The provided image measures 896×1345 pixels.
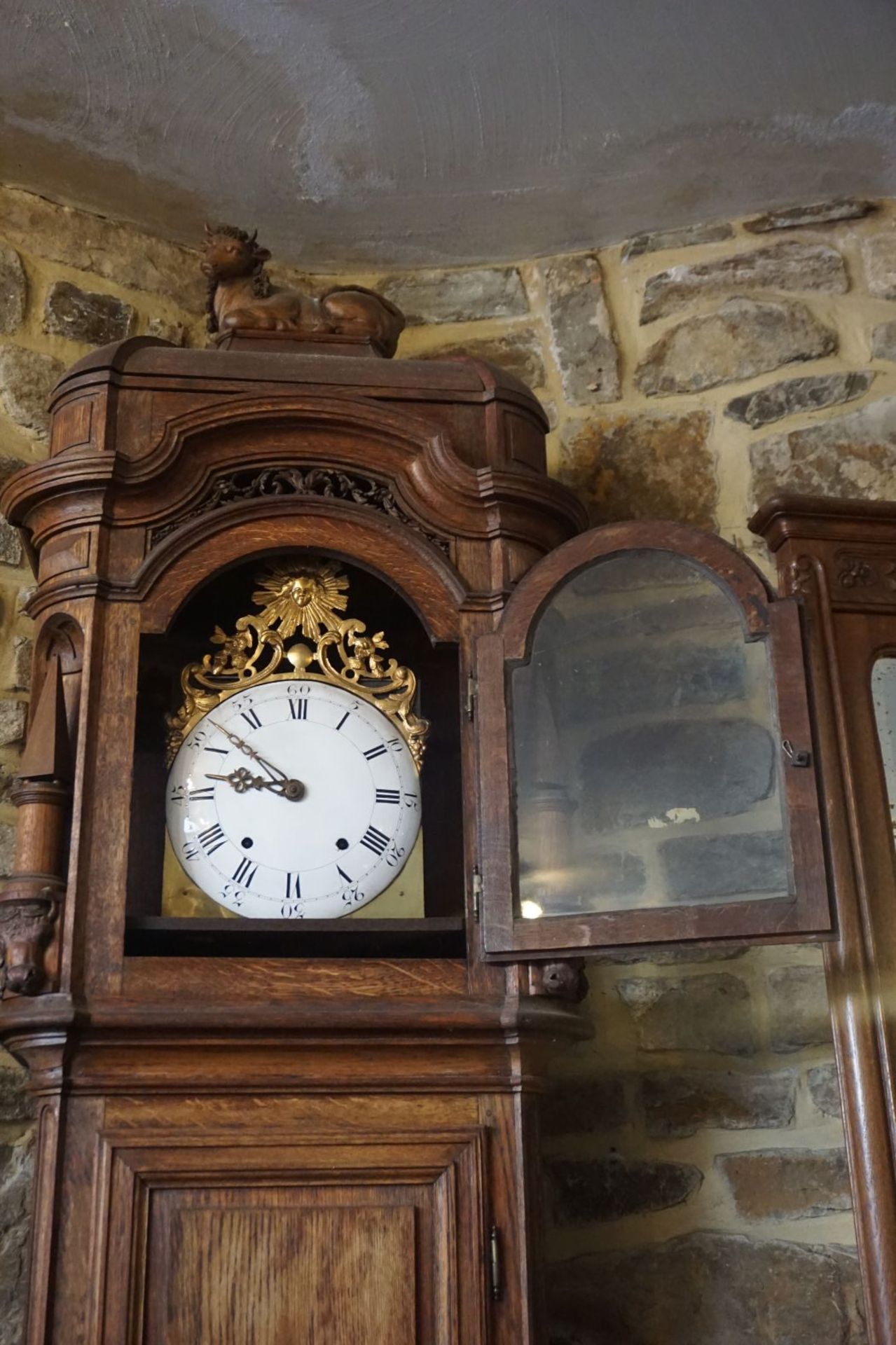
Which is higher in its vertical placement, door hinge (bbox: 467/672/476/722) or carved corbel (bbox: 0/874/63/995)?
door hinge (bbox: 467/672/476/722)

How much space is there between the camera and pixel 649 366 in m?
1.75

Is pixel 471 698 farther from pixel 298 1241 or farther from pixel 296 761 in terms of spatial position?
pixel 298 1241

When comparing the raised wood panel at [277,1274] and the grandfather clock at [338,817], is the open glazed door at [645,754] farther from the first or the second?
the raised wood panel at [277,1274]

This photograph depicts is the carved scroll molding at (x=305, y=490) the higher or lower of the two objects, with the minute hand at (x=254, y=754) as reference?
higher

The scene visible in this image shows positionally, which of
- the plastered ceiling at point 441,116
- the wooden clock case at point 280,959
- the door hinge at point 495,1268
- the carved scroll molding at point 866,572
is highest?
the plastered ceiling at point 441,116

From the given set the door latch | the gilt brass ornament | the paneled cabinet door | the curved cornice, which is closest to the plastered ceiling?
the curved cornice

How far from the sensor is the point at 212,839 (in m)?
1.25

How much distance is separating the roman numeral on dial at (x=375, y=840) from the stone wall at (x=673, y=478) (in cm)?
27

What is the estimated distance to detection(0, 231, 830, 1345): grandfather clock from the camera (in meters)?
1.12

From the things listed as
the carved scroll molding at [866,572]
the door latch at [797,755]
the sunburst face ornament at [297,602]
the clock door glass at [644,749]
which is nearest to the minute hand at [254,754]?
the sunburst face ornament at [297,602]

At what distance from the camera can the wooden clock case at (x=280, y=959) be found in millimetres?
1106

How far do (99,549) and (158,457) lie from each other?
0.10 metres

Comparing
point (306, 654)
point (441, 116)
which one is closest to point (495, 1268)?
point (306, 654)

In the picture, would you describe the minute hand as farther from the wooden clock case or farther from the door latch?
the door latch
